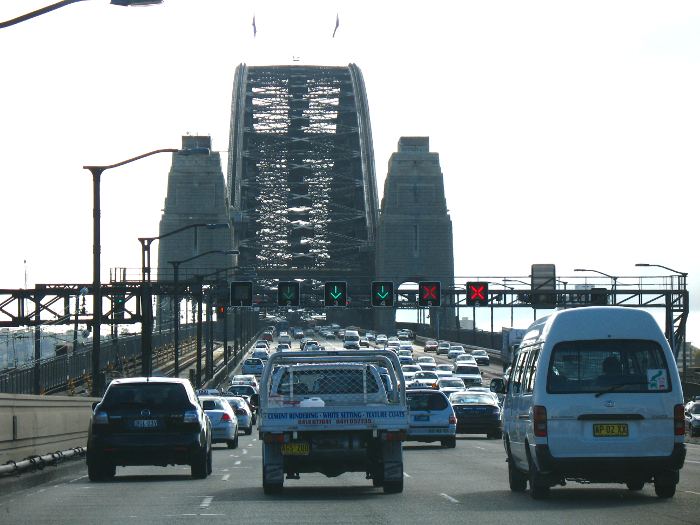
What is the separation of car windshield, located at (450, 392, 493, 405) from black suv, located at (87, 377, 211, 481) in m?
23.1

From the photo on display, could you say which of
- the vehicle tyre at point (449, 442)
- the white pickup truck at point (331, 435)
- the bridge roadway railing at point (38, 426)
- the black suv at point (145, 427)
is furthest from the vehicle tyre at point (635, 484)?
the vehicle tyre at point (449, 442)

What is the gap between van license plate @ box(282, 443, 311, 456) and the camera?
67.3 feet

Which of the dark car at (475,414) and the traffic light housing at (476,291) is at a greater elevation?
the traffic light housing at (476,291)

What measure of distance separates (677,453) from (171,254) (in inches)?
5349

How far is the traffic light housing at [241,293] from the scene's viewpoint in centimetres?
7444

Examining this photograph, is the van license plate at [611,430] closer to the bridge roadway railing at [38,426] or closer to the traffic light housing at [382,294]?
the bridge roadway railing at [38,426]

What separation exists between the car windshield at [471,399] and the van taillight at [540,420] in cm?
2869

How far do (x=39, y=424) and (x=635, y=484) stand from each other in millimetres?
12017

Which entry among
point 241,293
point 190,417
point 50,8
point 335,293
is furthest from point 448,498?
point 241,293

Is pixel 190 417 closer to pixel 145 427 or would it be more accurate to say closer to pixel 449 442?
A: pixel 145 427

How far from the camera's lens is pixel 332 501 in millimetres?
19703

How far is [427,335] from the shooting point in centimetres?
18138

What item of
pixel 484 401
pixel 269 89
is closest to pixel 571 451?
pixel 484 401

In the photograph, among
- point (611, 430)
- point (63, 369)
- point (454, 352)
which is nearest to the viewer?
point (611, 430)
